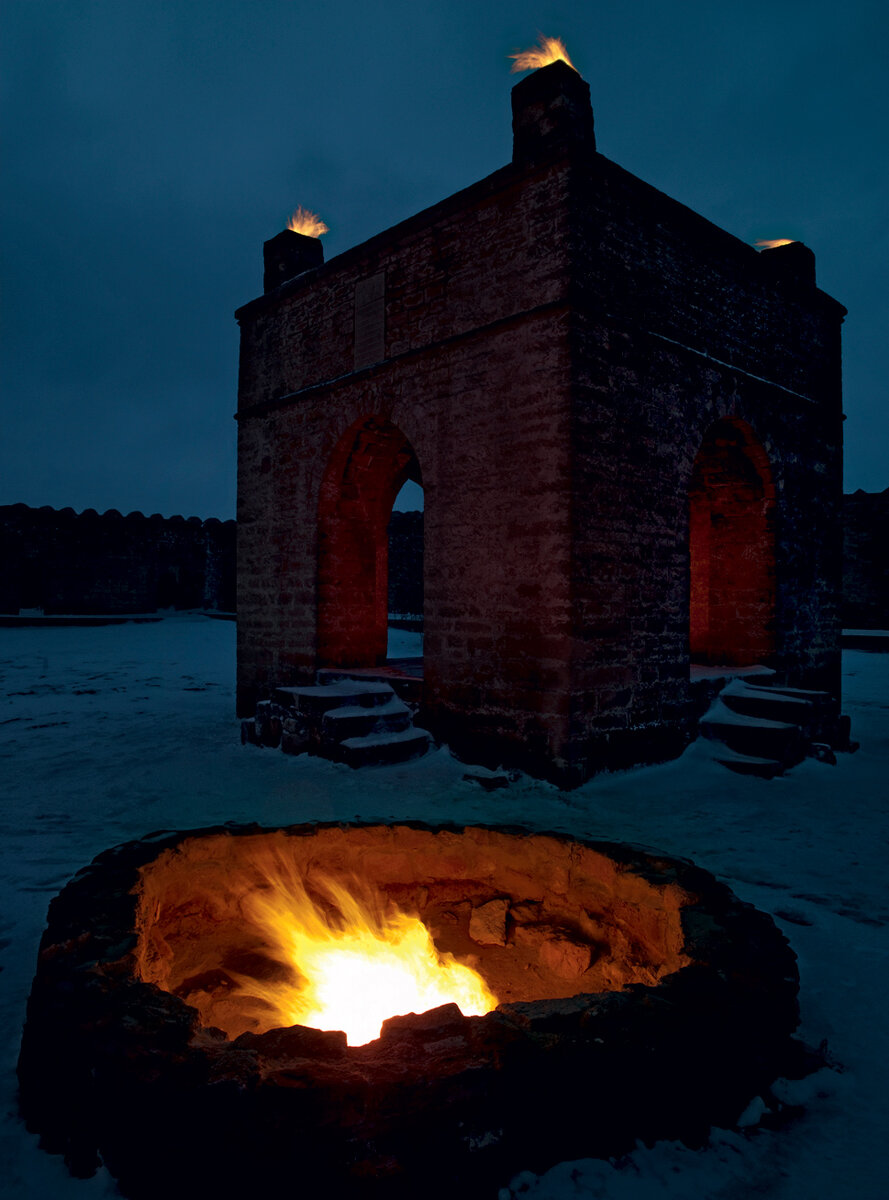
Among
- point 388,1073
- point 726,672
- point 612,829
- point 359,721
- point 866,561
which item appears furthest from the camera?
point 866,561

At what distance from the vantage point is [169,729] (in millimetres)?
7727

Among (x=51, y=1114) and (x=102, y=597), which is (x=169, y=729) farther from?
(x=102, y=597)

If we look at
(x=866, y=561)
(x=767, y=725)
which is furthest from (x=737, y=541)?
(x=866, y=561)

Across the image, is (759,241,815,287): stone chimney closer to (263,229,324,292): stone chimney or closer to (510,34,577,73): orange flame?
(510,34,577,73): orange flame

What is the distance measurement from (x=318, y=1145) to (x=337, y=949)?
7.54 ft

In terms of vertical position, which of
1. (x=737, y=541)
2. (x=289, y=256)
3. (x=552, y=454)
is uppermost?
(x=289, y=256)

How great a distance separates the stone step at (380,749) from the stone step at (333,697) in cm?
39

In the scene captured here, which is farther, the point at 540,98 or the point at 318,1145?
the point at 540,98

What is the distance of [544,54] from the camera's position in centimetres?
589

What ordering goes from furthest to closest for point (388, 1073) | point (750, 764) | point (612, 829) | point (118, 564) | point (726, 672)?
point (118, 564) → point (726, 672) → point (750, 764) → point (612, 829) → point (388, 1073)

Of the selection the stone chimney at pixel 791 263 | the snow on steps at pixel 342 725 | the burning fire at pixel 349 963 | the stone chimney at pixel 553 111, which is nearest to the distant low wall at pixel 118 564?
the snow on steps at pixel 342 725

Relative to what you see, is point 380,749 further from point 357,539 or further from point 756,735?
point 756,735

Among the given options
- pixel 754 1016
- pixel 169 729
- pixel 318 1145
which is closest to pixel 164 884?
pixel 318 1145

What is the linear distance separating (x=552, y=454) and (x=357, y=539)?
10.2 feet
